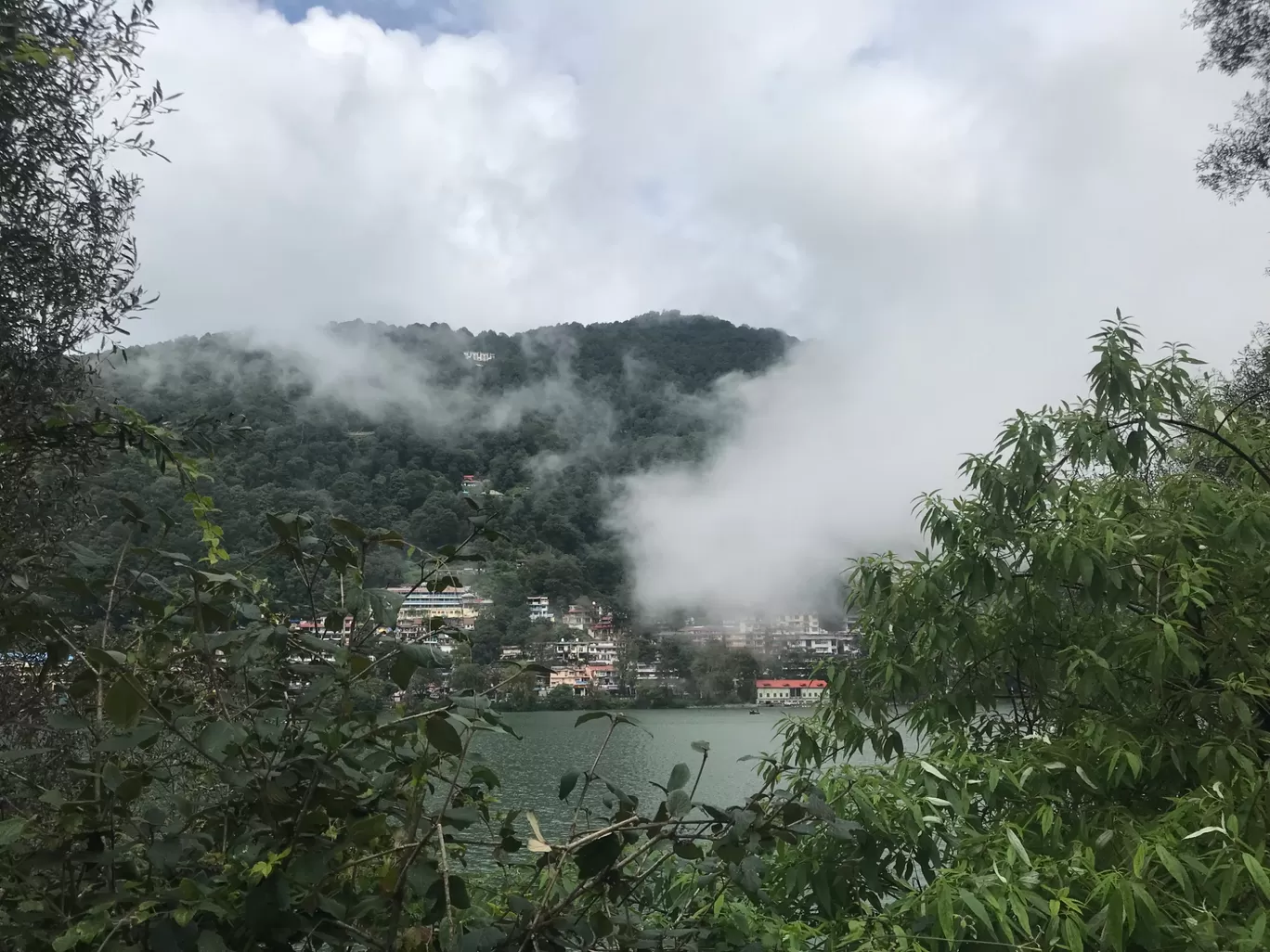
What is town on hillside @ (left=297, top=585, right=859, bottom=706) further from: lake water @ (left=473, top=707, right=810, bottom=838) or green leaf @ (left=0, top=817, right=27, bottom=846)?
green leaf @ (left=0, top=817, right=27, bottom=846)

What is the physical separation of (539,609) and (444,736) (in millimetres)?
2734

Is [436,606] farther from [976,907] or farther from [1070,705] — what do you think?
[1070,705]

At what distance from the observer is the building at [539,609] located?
3.60 meters

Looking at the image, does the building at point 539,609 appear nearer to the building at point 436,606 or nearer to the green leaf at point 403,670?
the building at point 436,606

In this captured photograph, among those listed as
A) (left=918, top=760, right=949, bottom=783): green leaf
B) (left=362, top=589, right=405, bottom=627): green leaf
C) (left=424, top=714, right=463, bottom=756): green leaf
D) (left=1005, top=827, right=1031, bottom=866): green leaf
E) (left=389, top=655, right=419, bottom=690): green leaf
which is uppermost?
(left=362, top=589, right=405, bottom=627): green leaf

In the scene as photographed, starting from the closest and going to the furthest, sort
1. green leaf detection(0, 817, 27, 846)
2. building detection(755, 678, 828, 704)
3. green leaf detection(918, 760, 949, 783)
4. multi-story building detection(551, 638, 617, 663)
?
green leaf detection(0, 817, 27, 846), green leaf detection(918, 760, 949, 783), building detection(755, 678, 828, 704), multi-story building detection(551, 638, 617, 663)

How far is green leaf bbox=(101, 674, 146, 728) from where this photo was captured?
47.4 inches

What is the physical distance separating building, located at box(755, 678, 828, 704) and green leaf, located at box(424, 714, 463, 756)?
5.28ft

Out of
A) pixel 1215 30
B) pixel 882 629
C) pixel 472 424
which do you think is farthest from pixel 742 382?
pixel 882 629

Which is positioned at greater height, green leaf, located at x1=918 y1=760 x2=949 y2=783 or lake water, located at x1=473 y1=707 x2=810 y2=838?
green leaf, located at x1=918 y1=760 x2=949 y2=783

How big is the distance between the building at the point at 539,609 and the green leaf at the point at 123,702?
7.37 feet

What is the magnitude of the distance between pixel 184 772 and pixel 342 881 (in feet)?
2.63

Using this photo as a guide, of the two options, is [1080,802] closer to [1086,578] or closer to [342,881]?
[1086,578]

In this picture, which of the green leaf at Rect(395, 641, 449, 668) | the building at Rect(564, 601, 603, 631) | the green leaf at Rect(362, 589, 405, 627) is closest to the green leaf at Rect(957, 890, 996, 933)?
the green leaf at Rect(395, 641, 449, 668)
